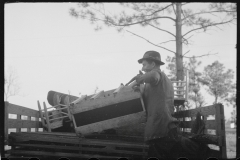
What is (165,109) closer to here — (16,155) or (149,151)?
(149,151)

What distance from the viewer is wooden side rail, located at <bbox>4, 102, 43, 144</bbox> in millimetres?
2485

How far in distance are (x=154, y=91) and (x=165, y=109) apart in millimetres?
237

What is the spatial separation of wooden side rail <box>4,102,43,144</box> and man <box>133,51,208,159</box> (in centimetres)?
129

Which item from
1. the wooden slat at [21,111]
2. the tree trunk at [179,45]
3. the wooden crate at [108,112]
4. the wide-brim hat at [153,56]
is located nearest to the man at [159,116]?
the wide-brim hat at [153,56]

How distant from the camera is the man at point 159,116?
9.11ft

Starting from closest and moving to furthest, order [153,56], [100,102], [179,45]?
[100,102] < [153,56] < [179,45]

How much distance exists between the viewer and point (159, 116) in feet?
9.57

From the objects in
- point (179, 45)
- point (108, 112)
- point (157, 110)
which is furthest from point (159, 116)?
point (179, 45)

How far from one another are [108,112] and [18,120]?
1.00 metres

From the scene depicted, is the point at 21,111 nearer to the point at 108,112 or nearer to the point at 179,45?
the point at 108,112

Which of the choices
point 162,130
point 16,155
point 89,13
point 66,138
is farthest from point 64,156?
point 89,13

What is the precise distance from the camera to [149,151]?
2.73 m

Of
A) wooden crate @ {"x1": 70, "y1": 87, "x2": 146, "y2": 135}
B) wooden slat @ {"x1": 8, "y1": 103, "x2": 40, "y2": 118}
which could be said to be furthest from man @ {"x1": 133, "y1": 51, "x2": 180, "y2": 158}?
wooden slat @ {"x1": 8, "y1": 103, "x2": 40, "y2": 118}

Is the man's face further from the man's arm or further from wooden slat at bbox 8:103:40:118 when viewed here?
wooden slat at bbox 8:103:40:118
